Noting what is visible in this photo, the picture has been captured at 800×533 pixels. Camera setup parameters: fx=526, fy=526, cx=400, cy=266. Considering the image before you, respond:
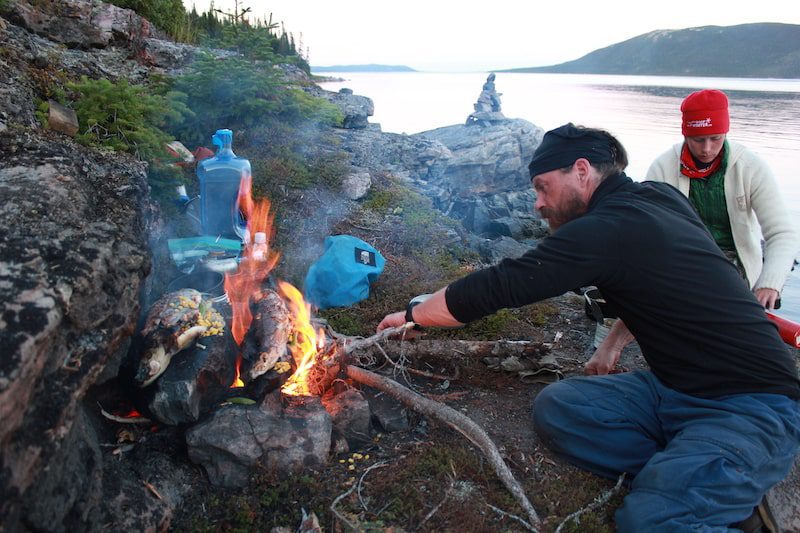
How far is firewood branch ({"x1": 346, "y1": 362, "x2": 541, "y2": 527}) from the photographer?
3.02m

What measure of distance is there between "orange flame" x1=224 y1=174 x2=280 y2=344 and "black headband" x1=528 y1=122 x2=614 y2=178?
241 cm

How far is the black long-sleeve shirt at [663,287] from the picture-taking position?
283 centimetres

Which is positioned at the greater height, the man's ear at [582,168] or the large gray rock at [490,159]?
the man's ear at [582,168]

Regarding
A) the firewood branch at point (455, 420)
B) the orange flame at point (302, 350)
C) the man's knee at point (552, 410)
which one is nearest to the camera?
the firewood branch at point (455, 420)

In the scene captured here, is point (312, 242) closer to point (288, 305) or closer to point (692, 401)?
point (288, 305)

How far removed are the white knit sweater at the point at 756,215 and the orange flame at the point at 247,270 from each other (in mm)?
3864

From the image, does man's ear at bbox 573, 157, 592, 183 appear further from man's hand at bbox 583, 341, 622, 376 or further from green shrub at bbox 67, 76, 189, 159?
green shrub at bbox 67, 76, 189, 159

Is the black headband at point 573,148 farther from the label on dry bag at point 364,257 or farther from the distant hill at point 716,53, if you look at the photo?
the distant hill at point 716,53

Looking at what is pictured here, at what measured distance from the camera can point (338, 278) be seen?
5.84 m

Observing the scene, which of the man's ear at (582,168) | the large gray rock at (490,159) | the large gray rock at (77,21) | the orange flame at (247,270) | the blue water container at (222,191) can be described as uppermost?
the large gray rock at (77,21)

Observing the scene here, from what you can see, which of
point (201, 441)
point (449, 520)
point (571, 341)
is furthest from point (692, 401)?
point (201, 441)

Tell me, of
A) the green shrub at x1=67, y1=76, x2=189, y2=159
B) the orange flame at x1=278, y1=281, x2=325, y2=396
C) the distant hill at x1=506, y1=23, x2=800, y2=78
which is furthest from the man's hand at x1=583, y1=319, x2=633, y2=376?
the distant hill at x1=506, y1=23, x2=800, y2=78

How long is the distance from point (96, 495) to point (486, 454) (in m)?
2.12

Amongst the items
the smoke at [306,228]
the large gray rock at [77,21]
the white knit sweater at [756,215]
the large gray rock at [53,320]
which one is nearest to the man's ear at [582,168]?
the white knit sweater at [756,215]
